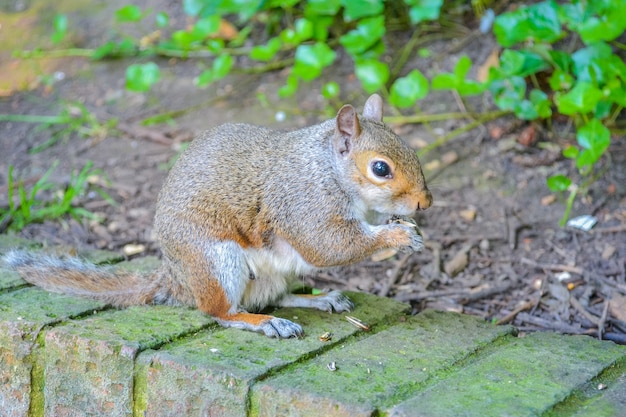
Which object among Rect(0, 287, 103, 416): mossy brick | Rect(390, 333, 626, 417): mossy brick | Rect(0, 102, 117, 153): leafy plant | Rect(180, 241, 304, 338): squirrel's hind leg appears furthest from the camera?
Rect(0, 102, 117, 153): leafy plant

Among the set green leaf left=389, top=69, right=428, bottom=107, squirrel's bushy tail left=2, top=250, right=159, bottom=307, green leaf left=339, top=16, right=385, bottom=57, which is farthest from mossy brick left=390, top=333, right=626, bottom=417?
green leaf left=339, top=16, right=385, bottom=57

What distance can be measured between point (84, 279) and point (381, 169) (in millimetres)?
1187

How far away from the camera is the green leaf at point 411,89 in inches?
168

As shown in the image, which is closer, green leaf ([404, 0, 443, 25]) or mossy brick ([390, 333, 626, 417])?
mossy brick ([390, 333, 626, 417])

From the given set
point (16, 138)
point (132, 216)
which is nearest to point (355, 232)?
point (132, 216)

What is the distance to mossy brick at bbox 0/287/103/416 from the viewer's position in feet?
9.22

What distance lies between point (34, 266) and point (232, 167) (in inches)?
34.4

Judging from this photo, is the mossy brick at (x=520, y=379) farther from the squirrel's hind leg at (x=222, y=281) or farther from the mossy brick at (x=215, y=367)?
the squirrel's hind leg at (x=222, y=281)

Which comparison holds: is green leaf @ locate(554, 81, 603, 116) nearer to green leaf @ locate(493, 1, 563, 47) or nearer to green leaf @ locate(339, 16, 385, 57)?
green leaf @ locate(493, 1, 563, 47)

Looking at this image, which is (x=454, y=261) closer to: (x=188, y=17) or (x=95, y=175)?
(x=95, y=175)

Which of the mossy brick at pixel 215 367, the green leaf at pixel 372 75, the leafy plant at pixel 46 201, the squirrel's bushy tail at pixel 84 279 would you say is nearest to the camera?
the mossy brick at pixel 215 367

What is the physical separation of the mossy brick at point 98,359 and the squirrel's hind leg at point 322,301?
42cm

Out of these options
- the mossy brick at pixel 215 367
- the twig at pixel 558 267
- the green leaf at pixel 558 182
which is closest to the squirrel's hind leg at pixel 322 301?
the mossy brick at pixel 215 367

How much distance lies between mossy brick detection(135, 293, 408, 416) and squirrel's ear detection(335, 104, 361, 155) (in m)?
0.62
